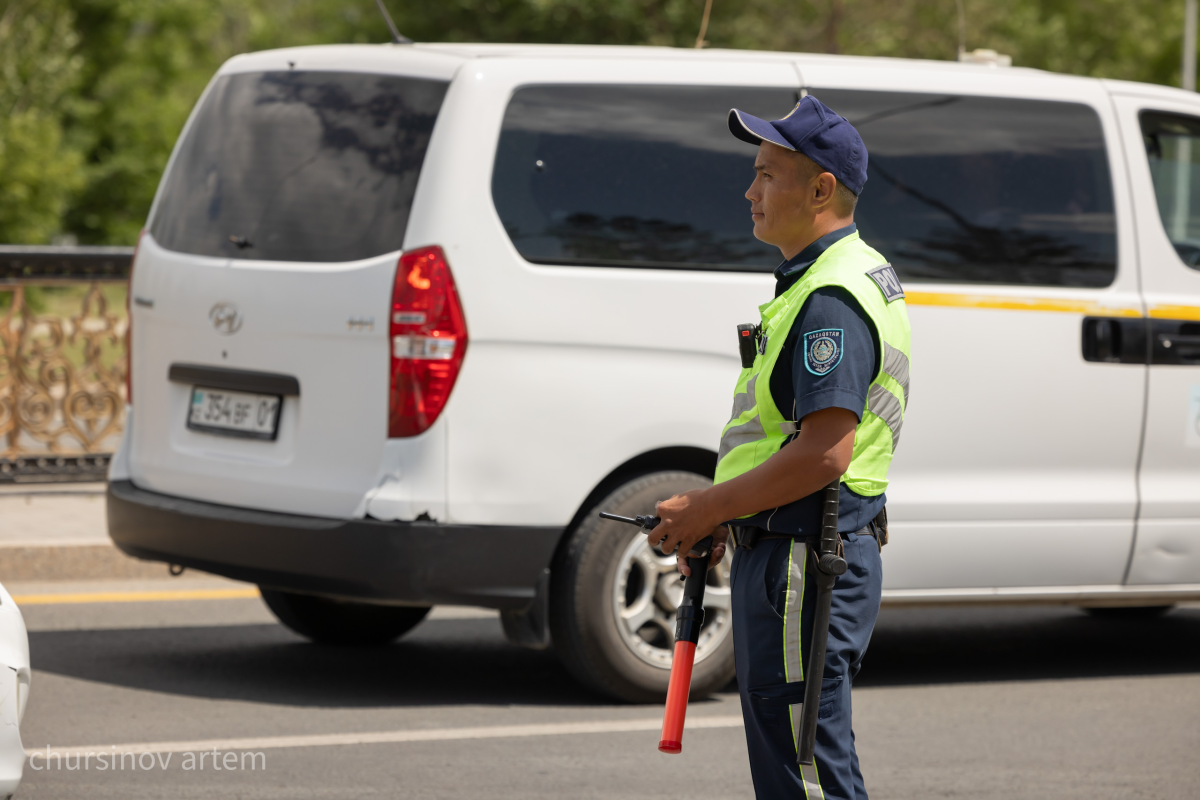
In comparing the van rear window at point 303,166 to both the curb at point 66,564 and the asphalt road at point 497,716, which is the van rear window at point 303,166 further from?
the curb at point 66,564

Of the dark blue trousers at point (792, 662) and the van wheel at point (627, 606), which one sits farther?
the van wheel at point (627, 606)

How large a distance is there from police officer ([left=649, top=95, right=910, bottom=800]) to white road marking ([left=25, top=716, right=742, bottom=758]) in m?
2.20

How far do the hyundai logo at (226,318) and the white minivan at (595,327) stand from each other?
2 centimetres

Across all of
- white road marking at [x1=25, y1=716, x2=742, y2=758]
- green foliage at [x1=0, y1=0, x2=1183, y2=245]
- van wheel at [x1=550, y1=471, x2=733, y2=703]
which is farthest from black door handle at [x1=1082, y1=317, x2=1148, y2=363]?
green foliage at [x1=0, y1=0, x2=1183, y2=245]

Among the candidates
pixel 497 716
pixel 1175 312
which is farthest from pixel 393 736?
pixel 1175 312

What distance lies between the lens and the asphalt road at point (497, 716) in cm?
436

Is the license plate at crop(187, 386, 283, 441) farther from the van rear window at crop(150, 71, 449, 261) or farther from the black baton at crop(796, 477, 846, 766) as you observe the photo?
the black baton at crop(796, 477, 846, 766)

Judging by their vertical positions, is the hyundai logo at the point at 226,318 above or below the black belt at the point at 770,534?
above

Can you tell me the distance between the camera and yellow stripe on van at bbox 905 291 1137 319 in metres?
5.23

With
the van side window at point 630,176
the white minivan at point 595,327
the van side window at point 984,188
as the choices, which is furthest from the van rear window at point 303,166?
the van side window at point 984,188

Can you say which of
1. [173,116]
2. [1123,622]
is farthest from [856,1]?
[1123,622]

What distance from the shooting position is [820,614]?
8.71 ft

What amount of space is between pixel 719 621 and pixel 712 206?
1.37 metres

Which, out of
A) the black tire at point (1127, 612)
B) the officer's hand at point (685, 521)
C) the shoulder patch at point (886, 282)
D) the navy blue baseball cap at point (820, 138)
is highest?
the navy blue baseball cap at point (820, 138)
